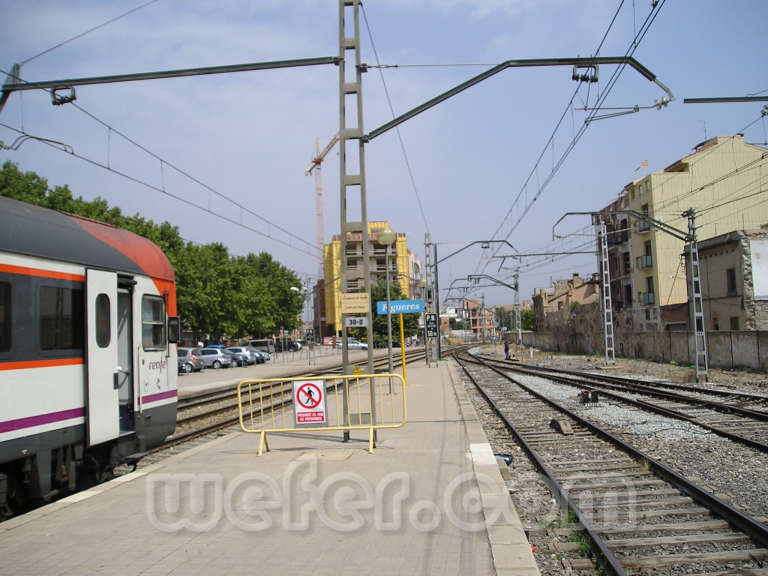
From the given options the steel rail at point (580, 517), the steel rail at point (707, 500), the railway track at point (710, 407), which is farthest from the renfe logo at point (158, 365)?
the railway track at point (710, 407)

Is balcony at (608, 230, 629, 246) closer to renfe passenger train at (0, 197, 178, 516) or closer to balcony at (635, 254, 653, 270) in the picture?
balcony at (635, 254, 653, 270)

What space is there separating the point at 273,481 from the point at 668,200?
49536 millimetres

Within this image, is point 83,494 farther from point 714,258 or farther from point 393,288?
point 393,288

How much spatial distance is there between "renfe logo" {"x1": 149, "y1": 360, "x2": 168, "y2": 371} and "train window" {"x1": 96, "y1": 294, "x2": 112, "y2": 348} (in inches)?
51.1

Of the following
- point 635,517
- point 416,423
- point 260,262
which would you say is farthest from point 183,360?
point 260,262

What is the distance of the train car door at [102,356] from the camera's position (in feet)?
24.9

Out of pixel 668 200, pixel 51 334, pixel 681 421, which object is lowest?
pixel 681 421

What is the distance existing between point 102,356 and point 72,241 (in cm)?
140

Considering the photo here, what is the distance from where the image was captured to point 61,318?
7195 mm

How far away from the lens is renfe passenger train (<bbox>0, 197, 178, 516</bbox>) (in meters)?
6.48

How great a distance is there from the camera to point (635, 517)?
662 centimetres

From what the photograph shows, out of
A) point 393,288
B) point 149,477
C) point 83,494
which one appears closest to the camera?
point 83,494

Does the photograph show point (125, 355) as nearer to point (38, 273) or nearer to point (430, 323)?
point (38, 273)

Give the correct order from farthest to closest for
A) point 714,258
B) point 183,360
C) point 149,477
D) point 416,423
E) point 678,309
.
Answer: point 678,309, point 183,360, point 714,258, point 416,423, point 149,477
